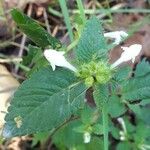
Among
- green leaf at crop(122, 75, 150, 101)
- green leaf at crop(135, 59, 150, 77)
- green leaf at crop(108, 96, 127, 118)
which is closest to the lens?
green leaf at crop(122, 75, 150, 101)

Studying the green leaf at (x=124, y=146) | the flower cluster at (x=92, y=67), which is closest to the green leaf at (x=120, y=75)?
the flower cluster at (x=92, y=67)

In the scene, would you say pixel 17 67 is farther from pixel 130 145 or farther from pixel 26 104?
pixel 26 104

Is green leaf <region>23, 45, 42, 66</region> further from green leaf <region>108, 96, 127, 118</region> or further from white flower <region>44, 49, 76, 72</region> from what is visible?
green leaf <region>108, 96, 127, 118</region>

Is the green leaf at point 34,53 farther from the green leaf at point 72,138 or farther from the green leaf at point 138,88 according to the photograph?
the green leaf at point 72,138

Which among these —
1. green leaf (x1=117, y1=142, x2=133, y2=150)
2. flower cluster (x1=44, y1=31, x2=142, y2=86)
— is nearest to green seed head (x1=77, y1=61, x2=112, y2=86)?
flower cluster (x1=44, y1=31, x2=142, y2=86)

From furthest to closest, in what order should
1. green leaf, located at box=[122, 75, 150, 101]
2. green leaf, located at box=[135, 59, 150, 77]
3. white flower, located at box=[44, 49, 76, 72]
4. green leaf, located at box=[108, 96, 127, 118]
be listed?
green leaf, located at box=[108, 96, 127, 118]
green leaf, located at box=[135, 59, 150, 77]
green leaf, located at box=[122, 75, 150, 101]
white flower, located at box=[44, 49, 76, 72]
